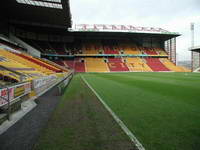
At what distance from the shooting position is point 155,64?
49844 mm

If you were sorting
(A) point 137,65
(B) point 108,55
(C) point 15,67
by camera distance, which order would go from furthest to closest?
1. (B) point 108,55
2. (A) point 137,65
3. (C) point 15,67

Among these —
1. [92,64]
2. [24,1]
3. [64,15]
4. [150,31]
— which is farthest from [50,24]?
[150,31]

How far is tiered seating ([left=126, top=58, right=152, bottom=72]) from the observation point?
153 feet

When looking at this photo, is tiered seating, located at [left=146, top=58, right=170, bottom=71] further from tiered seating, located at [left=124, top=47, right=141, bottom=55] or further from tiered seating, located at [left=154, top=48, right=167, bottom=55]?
tiered seating, located at [left=124, top=47, right=141, bottom=55]

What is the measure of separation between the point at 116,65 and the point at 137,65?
7458mm

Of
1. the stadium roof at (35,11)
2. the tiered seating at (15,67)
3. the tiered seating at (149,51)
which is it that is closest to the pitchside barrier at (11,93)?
the tiered seating at (15,67)

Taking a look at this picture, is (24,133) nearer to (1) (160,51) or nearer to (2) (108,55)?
(2) (108,55)

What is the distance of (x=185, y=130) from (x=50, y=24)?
4054cm

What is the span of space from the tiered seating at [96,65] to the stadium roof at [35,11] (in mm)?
15107

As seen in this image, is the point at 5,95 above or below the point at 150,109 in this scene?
above

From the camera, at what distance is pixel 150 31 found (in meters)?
48.5

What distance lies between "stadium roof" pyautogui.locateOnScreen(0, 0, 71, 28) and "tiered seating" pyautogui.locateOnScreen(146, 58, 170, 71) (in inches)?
1202

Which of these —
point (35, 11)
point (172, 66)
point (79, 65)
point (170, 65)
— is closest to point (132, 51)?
point (170, 65)

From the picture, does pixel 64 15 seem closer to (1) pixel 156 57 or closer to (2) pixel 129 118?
(2) pixel 129 118
